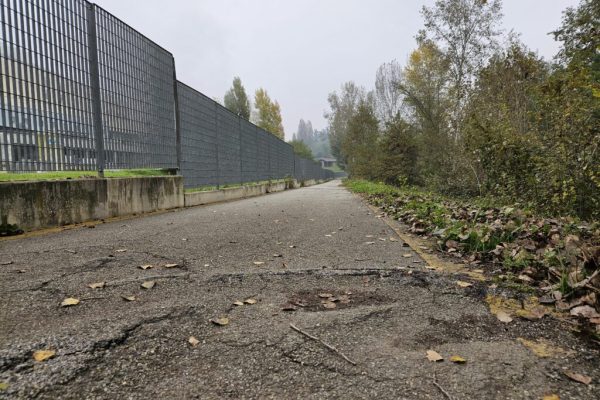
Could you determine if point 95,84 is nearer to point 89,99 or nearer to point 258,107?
point 89,99

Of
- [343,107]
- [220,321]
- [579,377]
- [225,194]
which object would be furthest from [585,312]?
[343,107]

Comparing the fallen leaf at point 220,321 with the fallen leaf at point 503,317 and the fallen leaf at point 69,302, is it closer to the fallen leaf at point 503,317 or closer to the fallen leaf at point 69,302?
the fallen leaf at point 69,302

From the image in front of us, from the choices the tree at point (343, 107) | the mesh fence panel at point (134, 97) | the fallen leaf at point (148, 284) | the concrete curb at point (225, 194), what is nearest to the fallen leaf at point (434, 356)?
the fallen leaf at point (148, 284)

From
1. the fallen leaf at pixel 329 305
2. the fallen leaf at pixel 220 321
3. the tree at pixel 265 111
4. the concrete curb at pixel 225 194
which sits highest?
the tree at pixel 265 111

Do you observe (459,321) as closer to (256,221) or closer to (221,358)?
(221,358)

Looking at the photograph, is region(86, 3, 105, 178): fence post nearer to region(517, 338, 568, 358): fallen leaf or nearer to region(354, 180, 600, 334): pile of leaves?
region(354, 180, 600, 334): pile of leaves

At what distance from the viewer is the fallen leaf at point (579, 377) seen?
1662mm

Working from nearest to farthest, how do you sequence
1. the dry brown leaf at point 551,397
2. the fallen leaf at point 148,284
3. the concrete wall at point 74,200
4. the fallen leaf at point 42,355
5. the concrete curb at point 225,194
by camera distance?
the dry brown leaf at point 551,397 < the fallen leaf at point 42,355 < the fallen leaf at point 148,284 < the concrete wall at point 74,200 < the concrete curb at point 225,194

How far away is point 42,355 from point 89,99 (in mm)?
6045

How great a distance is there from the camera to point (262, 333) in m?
2.17

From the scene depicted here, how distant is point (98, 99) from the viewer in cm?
Answer: 700

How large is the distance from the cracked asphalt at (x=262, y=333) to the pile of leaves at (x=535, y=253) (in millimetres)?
392

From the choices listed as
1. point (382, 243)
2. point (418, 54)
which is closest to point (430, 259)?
point (382, 243)

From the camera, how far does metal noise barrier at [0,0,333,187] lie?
5.29 m
